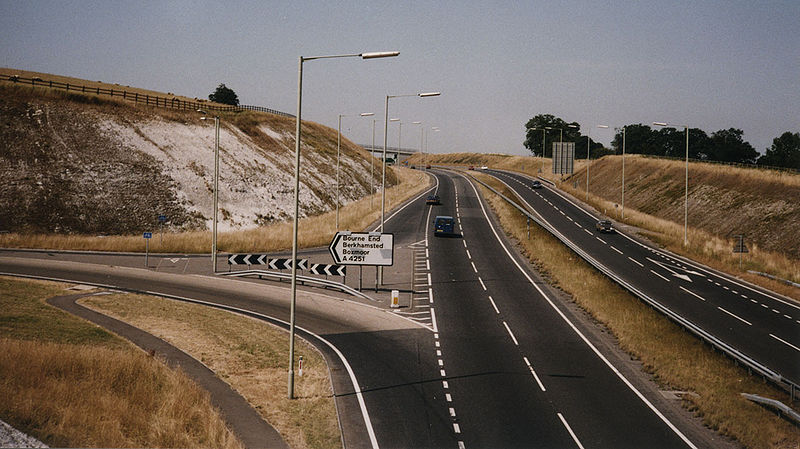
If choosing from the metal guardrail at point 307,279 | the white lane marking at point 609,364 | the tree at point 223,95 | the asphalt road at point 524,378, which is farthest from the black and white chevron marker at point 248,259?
the tree at point 223,95

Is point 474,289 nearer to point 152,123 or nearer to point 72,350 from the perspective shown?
point 72,350

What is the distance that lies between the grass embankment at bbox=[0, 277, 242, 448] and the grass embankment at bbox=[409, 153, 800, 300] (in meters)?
37.4

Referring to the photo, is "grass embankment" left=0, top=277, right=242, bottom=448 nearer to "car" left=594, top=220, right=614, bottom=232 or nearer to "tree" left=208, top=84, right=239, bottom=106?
"car" left=594, top=220, right=614, bottom=232

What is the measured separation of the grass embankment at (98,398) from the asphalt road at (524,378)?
7.64 m

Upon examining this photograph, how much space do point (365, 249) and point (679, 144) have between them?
486ft

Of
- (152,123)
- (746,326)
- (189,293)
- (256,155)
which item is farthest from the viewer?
(256,155)

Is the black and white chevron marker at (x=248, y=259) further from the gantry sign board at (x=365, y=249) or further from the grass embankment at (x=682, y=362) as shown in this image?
the grass embankment at (x=682, y=362)

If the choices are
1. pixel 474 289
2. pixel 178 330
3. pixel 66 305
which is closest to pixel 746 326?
pixel 474 289

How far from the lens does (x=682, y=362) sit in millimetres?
22719

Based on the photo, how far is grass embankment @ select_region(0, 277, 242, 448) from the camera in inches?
511

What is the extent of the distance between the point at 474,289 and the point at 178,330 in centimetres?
1791

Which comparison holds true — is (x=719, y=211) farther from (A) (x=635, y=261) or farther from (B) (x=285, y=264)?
(B) (x=285, y=264)

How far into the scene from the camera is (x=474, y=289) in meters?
34.5

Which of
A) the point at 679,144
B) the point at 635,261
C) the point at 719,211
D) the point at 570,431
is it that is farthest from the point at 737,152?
the point at 570,431
